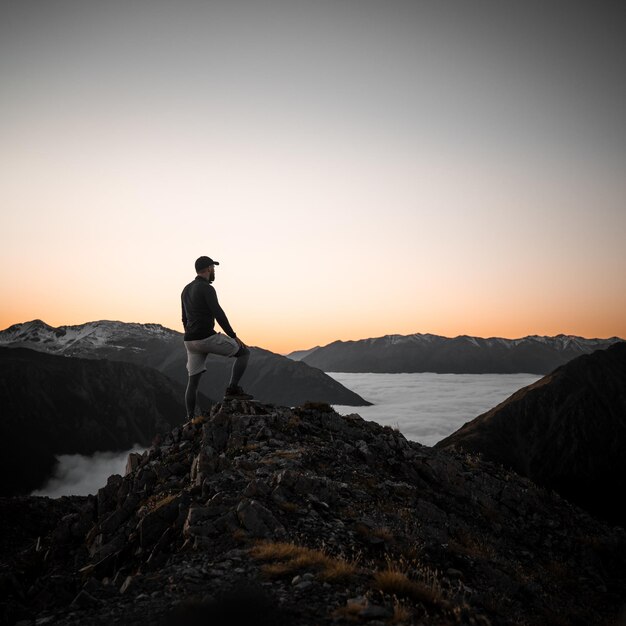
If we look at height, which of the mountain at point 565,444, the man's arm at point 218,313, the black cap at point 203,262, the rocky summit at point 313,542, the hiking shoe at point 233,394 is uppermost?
the black cap at point 203,262

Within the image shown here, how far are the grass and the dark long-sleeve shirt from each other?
6933mm

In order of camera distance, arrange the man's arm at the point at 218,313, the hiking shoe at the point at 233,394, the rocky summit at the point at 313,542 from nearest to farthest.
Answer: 1. the rocky summit at the point at 313,542
2. the man's arm at the point at 218,313
3. the hiking shoe at the point at 233,394

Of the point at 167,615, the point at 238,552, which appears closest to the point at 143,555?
the point at 238,552

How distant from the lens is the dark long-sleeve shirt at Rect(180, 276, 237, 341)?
1323 centimetres

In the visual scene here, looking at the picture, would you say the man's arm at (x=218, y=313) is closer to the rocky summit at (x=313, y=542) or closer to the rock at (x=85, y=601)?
the rocky summit at (x=313, y=542)

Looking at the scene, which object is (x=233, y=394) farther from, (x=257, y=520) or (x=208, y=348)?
(x=257, y=520)

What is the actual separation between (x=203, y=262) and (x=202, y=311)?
5.09ft

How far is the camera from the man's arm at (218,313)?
13180 millimetres

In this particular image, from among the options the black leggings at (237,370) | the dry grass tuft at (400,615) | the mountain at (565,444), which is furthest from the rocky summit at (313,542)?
the mountain at (565,444)

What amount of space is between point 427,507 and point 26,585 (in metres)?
11.5

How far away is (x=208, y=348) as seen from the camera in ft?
45.0

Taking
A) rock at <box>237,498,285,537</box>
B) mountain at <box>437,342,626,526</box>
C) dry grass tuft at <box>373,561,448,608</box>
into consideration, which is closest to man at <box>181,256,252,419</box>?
rock at <box>237,498,285,537</box>

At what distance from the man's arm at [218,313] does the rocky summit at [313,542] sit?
12.1ft

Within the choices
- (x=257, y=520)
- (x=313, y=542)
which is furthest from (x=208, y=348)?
(x=313, y=542)
